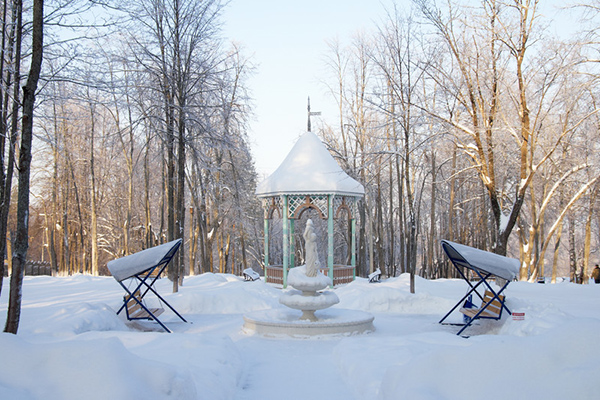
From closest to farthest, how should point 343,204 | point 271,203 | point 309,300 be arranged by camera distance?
1. point 309,300
2. point 343,204
3. point 271,203

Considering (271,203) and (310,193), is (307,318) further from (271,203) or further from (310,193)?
(271,203)

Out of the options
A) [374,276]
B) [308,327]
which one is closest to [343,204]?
[374,276]

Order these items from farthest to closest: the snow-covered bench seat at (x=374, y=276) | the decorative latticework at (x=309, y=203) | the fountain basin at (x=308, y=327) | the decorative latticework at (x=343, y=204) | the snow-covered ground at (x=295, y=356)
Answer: the snow-covered bench seat at (x=374, y=276) → the decorative latticework at (x=343, y=204) → the decorative latticework at (x=309, y=203) → the fountain basin at (x=308, y=327) → the snow-covered ground at (x=295, y=356)

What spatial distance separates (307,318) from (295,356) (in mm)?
2620

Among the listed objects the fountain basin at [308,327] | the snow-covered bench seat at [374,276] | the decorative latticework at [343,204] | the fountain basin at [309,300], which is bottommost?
the snow-covered bench seat at [374,276]

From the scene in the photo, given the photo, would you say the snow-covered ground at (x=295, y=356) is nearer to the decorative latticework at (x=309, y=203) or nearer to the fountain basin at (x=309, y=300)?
the fountain basin at (x=309, y=300)

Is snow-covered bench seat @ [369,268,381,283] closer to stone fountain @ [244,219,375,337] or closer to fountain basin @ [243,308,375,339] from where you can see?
stone fountain @ [244,219,375,337]

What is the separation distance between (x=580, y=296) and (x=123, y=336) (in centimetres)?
1235

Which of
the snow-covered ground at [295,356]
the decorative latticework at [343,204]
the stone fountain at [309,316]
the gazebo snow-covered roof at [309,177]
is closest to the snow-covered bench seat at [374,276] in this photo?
the decorative latticework at [343,204]

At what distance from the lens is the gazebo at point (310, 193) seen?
18.3 meters

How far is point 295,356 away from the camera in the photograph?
8328 mm

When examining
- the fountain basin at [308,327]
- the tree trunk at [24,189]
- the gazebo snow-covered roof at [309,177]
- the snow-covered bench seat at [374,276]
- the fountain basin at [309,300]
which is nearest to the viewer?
the tree trunk at [24,189]

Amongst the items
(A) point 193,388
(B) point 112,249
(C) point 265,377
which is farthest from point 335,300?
(B) point 112,249

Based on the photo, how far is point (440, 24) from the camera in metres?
14.8
